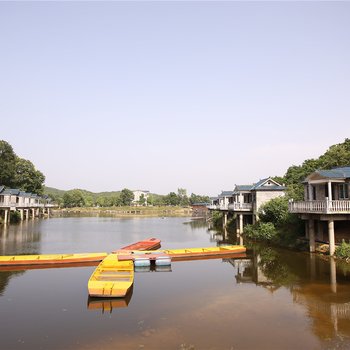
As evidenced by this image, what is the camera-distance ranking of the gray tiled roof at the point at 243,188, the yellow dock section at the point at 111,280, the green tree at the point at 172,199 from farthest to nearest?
the green tree at the point at 172,199 < the gray tiled roof at the point at 243,188 < the yellow dock section at the point at 111,280

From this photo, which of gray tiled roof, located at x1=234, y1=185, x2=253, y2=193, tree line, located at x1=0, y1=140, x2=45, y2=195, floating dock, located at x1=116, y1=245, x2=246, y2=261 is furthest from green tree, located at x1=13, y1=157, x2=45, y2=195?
floating dock, located at x1=116, y1=245, x2=246, y2=261

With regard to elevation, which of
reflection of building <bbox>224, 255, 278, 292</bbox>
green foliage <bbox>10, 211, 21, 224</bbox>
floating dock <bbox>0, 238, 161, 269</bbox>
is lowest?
reflection of building <bbox>224, 255, 278, 292</bbox>

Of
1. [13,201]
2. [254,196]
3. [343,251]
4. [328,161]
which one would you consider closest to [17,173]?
[13,201]

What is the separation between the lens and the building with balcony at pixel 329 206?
1057 inches

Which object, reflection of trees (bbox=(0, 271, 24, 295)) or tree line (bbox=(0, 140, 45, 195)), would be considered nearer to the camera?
reflection of trees (bbox=(0, 271, 24, 295))

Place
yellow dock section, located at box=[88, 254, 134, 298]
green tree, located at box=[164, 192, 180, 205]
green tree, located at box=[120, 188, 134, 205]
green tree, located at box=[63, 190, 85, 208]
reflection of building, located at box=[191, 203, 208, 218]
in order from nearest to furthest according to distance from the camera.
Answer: yellow dock section, located at box=[88, 254, 134, 298]
reflection of building, located at box=[191, 203, 208, 218]
green tree, located at box=[63, 190, 85, 208]
green tree, located at box=[120, 188, 134, 205]
green tree, located at box=[164, 192, 180, 205]

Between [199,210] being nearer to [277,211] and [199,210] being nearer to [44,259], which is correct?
[277,211]

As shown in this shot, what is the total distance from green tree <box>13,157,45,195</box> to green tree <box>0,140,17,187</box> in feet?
29.4

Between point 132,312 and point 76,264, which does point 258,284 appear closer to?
point 132,312

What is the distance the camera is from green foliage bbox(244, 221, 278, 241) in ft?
127

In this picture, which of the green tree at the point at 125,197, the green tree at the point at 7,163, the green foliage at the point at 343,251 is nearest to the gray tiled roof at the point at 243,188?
the green foliage at the point at 343,251

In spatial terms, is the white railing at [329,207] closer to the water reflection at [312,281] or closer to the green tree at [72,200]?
the water reflection at [312,281]

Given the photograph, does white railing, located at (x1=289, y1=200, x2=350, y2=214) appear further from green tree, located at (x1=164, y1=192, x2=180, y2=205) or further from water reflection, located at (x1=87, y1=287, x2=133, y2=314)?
green tree, located at (x1=164, y1=192, x2=180, y2=205)

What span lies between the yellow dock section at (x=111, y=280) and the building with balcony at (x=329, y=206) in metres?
16.8
